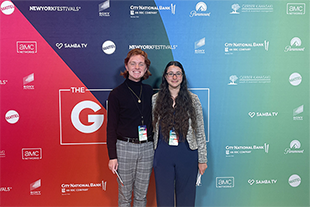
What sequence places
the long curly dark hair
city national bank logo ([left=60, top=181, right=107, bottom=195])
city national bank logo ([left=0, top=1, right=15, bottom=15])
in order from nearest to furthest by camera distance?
1. the long curly dark hair
2. city national bank logo ([left=0, top=1, right=15, bottom=15])
3. city national bank logo ([left=60, top=181, right=107, bottom=195])

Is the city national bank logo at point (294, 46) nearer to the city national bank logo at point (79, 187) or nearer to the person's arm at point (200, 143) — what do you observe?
the person's arm at point (200, 143)

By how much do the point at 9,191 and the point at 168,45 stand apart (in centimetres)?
245

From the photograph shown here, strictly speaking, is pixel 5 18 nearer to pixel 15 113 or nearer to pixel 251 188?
pixel 15 113

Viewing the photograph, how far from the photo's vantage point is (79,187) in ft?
7.30

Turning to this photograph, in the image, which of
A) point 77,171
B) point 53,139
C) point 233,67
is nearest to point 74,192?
point 77,171

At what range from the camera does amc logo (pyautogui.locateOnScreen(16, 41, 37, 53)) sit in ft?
7.05

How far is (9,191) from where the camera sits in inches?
85.7

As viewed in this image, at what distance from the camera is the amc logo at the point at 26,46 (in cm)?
215

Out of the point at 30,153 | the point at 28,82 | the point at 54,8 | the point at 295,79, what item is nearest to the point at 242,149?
the point at 295,79

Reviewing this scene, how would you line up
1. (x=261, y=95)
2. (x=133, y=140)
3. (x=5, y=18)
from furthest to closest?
(x=261, y=95)
(x=5, y=18)
(x=133, y=140)

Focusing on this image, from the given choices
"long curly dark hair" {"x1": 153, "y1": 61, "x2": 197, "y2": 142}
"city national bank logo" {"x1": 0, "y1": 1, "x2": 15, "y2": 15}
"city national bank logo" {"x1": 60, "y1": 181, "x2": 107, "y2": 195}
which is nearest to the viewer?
"long curly dark hair" {"x1": 153, "y1": 61, "x2": 197, "y2": 142}

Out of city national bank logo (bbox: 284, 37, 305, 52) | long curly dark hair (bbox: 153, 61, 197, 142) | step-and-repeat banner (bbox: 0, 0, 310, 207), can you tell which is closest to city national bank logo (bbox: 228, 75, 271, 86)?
step-and-repeat banner (bbox: 0, 0, 310, 207)

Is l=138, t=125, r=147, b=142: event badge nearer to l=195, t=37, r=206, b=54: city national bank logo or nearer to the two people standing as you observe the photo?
the two people standing

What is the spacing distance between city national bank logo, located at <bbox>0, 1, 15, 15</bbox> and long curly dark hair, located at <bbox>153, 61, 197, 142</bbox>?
1928 millimetres
